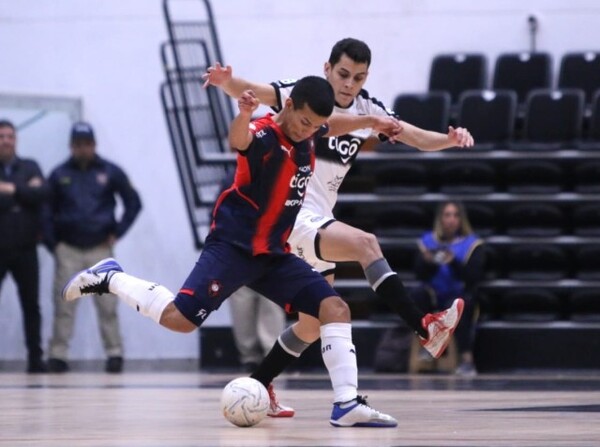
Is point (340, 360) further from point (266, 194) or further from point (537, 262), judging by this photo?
point (537, 262)

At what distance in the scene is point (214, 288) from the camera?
6.12 metres

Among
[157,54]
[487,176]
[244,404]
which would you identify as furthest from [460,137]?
[157,54]

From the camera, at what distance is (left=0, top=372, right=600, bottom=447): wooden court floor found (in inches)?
211

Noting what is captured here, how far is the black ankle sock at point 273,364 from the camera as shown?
22.5 feet

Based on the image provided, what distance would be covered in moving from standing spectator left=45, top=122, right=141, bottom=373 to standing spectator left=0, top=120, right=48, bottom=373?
255 mm

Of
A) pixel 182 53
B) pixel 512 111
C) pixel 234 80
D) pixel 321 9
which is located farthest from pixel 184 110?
pixel 234 80

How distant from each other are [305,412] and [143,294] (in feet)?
4.04

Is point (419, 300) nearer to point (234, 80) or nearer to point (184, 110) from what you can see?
point (184, 110)

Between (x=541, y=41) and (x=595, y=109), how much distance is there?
1363mm

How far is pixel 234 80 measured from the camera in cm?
648

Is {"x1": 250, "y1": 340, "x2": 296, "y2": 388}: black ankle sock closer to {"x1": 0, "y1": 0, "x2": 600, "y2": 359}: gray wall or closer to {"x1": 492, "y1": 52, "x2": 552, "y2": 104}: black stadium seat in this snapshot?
{"x1": 0, "y1": 0, "x2": 600, "y2": 359}: gray wall

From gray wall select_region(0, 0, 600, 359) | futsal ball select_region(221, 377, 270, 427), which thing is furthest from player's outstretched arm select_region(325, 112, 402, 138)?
gray wall select_region(0, 0, 600, 359)

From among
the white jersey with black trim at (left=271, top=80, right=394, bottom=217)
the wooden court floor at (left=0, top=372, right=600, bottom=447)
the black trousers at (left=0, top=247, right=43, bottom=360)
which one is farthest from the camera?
the black trousers at (left=0, top=247, right=43, bottom=360)

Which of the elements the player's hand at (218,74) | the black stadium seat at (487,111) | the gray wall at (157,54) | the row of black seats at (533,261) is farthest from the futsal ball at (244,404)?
the gray wall at (157,54)
